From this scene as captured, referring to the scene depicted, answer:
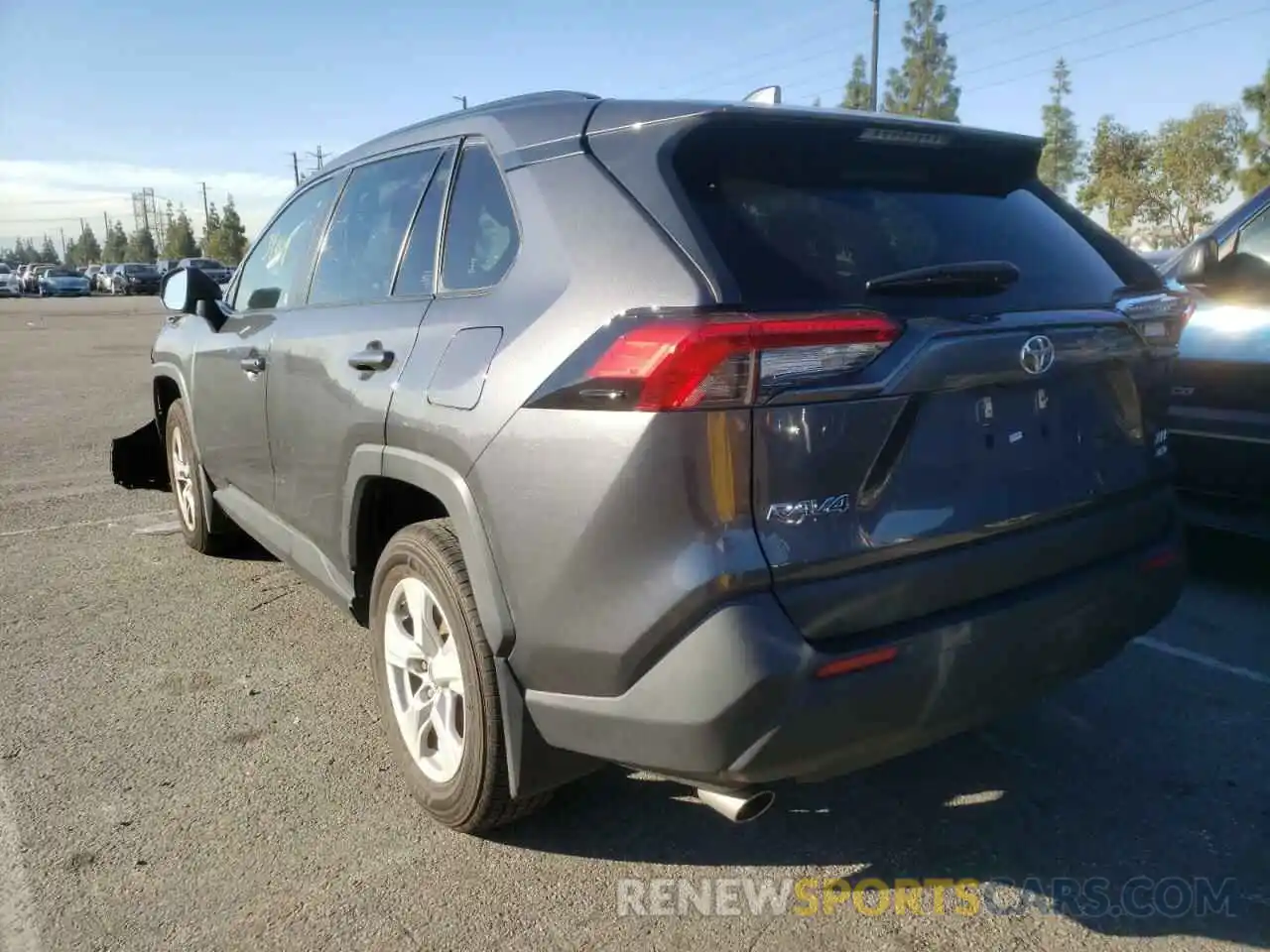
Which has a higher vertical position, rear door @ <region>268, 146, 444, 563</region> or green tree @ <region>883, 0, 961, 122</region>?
green tree @ <region>883, 0, 961, 122</region>

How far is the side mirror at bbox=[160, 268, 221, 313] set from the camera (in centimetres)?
453

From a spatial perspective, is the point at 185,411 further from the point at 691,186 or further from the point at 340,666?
the point at 691,186

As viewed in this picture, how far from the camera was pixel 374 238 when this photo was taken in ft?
10.9

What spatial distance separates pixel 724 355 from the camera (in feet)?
6.35

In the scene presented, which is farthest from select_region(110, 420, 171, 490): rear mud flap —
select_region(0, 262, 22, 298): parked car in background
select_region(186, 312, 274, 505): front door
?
select_region(0, 262, 22, 298): parked car in background

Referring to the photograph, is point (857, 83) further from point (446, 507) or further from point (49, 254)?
point (49, 254)

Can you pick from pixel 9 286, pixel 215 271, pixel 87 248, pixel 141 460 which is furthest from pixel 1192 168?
pixel 87 248

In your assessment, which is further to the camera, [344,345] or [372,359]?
[344,345]

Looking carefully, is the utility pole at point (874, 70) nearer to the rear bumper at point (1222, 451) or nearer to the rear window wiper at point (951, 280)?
the rear bumper at point (1222, 451)

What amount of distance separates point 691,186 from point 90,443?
8154 millimetres

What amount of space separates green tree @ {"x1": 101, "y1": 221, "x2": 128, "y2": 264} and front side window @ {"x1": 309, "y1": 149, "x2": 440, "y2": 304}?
141 metres

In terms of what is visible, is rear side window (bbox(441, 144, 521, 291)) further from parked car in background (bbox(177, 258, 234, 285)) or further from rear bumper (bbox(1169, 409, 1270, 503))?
rear bumper (bbox(1169, 409, 1270, 503))

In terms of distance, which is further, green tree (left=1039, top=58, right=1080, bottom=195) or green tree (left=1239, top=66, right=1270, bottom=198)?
green tree (left=1039, top=58, right=1080, bottom=195)

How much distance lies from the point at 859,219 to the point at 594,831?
172cm
